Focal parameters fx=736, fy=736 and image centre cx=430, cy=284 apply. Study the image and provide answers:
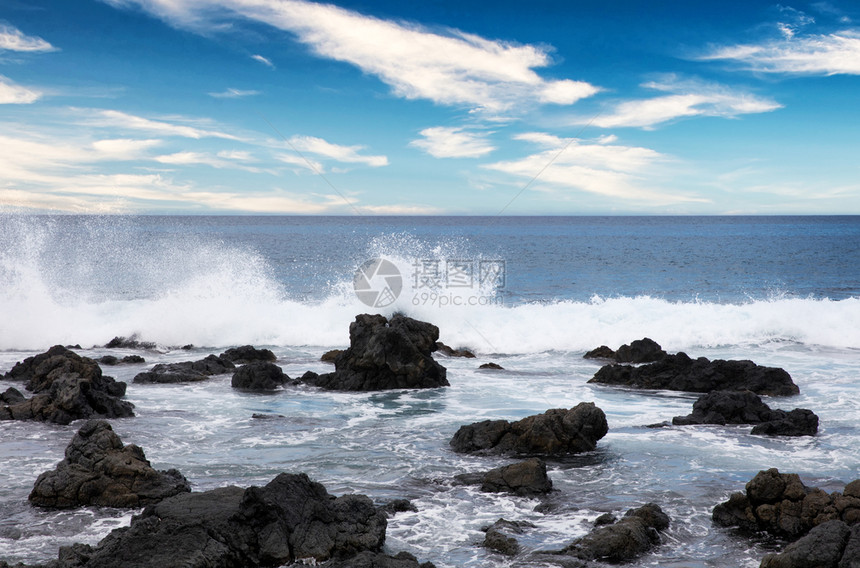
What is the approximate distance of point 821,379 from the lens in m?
18.3

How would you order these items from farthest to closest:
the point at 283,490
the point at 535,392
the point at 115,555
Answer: the point at 535,392 → the point at 283,490 → the point at 115,555

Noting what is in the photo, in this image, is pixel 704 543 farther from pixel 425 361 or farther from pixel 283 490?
pixel 425 361

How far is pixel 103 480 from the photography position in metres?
9.38

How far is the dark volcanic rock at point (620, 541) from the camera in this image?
755cm

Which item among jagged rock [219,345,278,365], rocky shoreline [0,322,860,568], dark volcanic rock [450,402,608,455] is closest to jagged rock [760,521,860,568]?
rocky shoreline [0,322,860,568]

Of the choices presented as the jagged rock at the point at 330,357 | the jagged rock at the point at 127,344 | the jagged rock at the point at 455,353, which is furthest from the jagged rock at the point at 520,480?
the jagged rock at the point at 127,344

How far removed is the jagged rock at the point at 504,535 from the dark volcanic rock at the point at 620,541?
1.82 feet

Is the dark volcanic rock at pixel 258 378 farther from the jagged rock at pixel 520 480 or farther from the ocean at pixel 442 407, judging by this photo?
the jagged rock at pixel 520 480

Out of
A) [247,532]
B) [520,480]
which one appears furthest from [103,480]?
[520,480]

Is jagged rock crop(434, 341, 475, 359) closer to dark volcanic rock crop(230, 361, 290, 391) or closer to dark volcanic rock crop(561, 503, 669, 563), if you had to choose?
dark volcanic rock crop(230, 361, 290, 391)

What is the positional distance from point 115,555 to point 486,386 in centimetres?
1197

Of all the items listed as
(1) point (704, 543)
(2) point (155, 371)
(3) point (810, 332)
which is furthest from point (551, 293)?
(1) point (704, 543)

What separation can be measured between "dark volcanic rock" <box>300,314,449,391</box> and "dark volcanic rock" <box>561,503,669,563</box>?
980 centimetres

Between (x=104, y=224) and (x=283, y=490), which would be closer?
(x=283, y=490)
